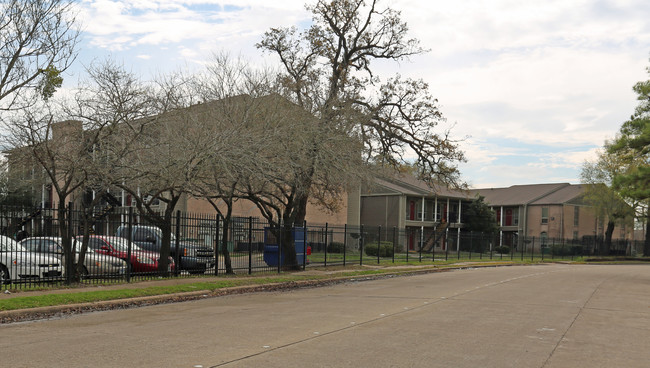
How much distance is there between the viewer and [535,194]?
70.3 m

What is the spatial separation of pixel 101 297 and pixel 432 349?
851cm

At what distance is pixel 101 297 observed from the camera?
1406 cm

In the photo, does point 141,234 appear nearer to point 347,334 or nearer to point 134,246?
point 134,246

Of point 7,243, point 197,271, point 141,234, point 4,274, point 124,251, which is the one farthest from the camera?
point 141,234

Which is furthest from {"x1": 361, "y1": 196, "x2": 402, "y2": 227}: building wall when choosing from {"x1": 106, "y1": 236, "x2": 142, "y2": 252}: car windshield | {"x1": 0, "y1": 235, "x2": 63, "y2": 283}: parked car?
{"x1": 0, "y1": 235, "x2": 63, "y2": 283}: parked car

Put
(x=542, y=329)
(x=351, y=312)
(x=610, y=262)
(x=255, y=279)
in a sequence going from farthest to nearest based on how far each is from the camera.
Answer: (x=610, y=262), (x=255, y=279), (x=351, y=312), (x=542, y=329)

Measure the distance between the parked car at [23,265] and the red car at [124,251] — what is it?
5.63ft

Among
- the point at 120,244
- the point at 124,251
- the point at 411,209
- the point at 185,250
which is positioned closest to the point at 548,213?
the point at 411,209

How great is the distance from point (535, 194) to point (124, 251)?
194 ft

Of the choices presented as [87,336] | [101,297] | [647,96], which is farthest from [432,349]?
[647,96]

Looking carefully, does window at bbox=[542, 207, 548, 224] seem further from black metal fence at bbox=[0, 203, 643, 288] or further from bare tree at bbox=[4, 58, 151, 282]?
bare tree at bbox=[4, 58, 151, 282]

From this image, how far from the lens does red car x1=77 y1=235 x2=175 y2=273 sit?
19.0 meters

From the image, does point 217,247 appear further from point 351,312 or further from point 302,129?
point 351,312

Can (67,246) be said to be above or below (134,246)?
above
